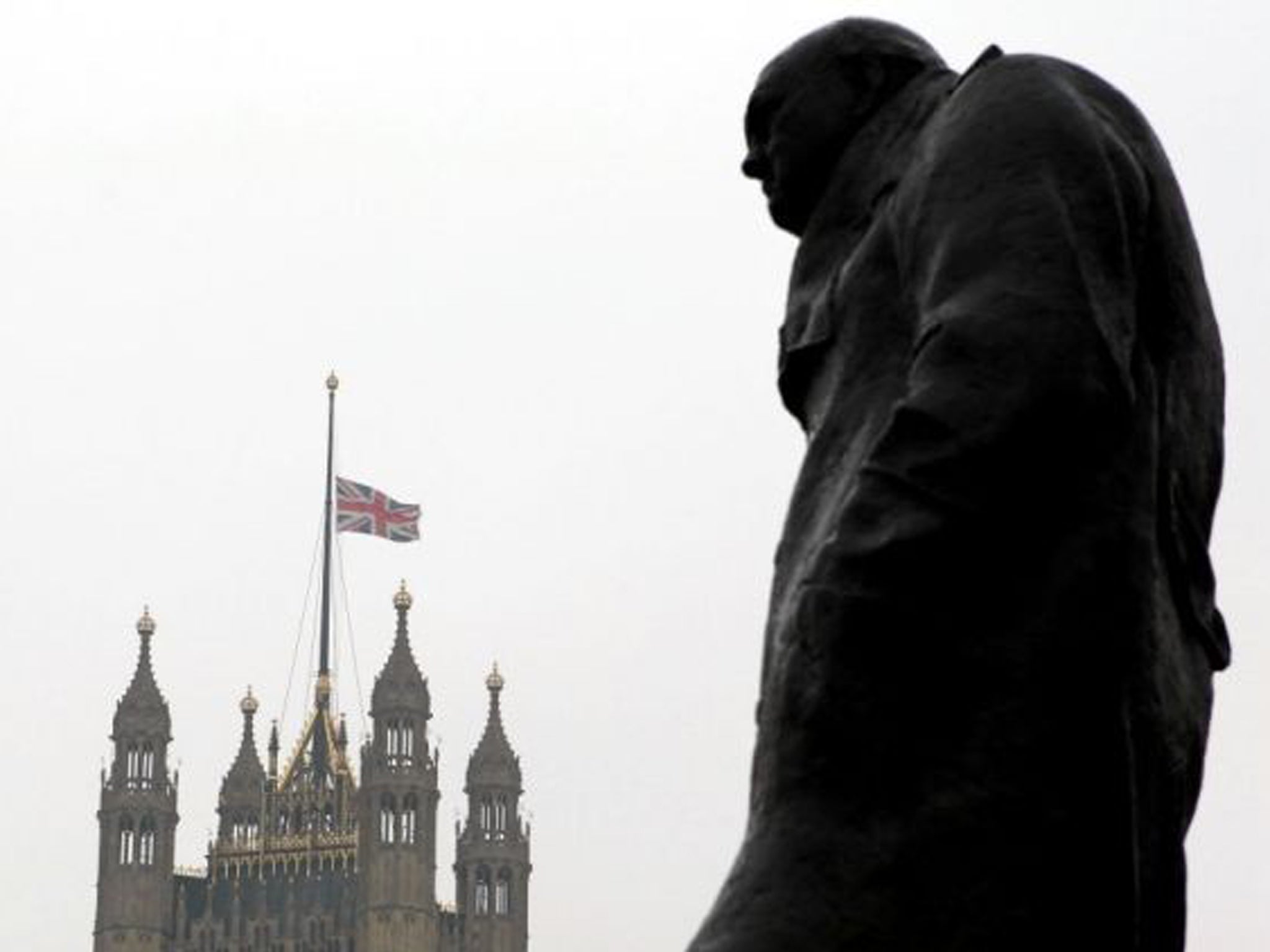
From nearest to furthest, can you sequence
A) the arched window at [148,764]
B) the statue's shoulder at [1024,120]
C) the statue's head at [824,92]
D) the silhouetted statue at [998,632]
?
the silhouetted statue at [998,632] < the statue's shoulder at [1024,120] < the statue's head at [824,92] < the arched window at [148,764]

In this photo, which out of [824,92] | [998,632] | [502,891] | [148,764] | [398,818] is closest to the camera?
[998,632]

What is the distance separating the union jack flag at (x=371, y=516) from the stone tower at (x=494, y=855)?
4.63 metres

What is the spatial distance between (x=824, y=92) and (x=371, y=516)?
79.9m

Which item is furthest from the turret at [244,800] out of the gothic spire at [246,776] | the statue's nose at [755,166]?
the statue's nose at [755,166]

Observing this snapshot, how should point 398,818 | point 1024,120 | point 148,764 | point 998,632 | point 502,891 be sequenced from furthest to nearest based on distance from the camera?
point 502,891 → point 148,764 → point 398,818 → point 1024,120 → point 998,632

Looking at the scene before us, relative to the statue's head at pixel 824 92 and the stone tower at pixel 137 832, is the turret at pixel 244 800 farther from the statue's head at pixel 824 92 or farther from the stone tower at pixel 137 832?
the statue's head at pixel 824 92

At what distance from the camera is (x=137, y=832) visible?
268ft

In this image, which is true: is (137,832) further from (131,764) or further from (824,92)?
(824,92)

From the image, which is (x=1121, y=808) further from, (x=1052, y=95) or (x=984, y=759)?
(x=1052, y=95)

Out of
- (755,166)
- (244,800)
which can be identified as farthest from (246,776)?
(755,166)

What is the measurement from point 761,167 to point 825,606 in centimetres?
74

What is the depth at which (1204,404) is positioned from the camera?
3.99 meters

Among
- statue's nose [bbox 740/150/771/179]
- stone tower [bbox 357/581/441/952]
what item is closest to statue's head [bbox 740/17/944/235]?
statue's nose [bbox 740/150/771/179]

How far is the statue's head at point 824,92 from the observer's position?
13.6ft
